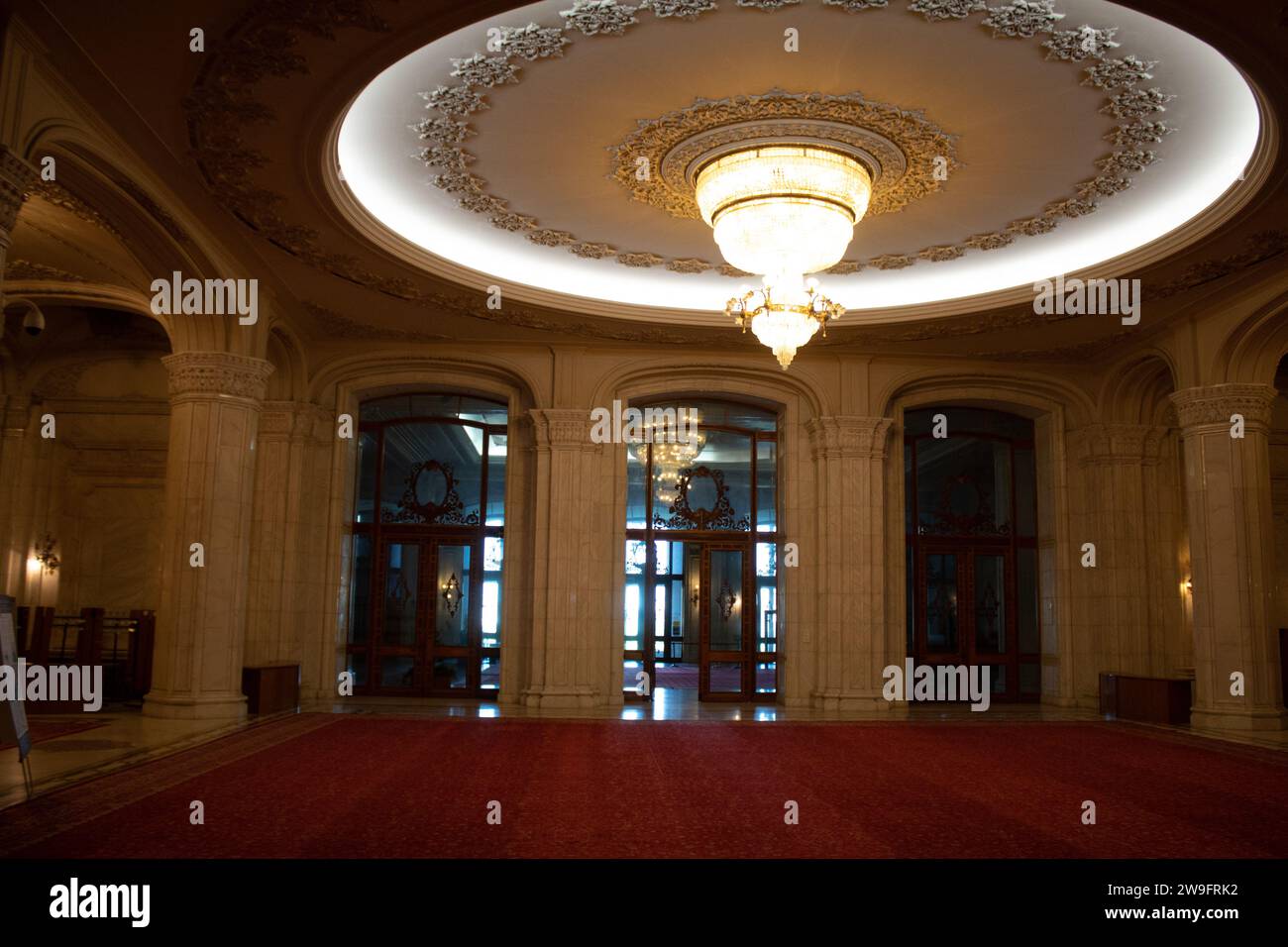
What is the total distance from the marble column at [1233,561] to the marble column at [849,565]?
3.25 meters

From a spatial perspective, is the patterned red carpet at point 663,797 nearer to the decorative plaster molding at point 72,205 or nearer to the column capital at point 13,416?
the decorative plaster molding at point 72,205

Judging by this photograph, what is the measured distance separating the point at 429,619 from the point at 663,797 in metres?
Result: 7.34

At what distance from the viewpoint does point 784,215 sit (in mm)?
7672

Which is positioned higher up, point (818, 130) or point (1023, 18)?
point (1023, 18)

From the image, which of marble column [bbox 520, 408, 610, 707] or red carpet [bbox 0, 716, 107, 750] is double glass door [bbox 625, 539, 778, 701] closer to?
marble column [bbox 520, 408, 610, 707]

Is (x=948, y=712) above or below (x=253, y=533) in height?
below

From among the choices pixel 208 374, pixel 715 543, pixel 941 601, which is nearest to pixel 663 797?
pixel 208 374

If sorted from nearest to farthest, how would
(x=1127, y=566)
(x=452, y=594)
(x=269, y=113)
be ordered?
(x=269, y=113)
(x=1127, y=566)
(x=452, y=594)

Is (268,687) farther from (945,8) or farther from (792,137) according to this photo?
(945,8)

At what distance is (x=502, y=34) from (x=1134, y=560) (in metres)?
9.65

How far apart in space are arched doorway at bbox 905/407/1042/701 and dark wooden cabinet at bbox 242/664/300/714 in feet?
23.8
